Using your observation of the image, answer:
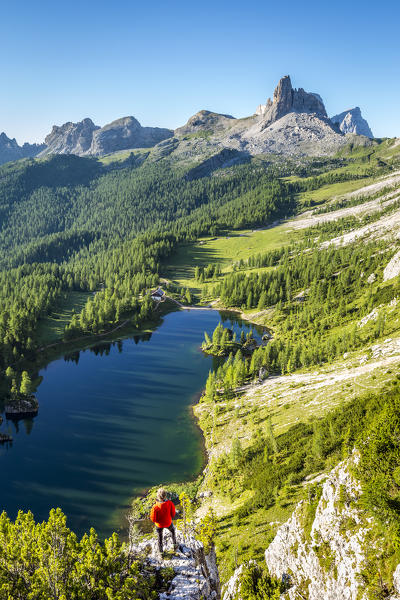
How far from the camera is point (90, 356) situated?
12825 centimetres

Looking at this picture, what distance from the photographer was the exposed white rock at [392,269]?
13289 cm

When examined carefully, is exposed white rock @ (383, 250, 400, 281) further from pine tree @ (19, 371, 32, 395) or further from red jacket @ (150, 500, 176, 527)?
pine tree @ (19, 371, 32, 395)

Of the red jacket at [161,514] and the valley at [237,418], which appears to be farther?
the valley at [237,418]

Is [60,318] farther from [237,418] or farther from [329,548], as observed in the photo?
[329,548]

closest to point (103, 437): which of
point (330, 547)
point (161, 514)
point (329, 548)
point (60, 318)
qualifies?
point (161, 514)

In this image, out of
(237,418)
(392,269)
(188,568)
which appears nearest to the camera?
(188,568)

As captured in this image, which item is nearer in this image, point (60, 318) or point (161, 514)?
point (161, 514)

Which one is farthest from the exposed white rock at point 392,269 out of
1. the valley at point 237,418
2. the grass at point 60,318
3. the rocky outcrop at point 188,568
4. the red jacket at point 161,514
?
the grass at point 60,318

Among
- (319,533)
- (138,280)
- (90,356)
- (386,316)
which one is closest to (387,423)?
(319,533)

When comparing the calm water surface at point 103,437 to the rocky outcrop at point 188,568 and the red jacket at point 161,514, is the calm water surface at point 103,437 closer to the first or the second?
the rocky outcrop at point 188,568

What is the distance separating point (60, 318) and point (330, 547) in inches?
6146

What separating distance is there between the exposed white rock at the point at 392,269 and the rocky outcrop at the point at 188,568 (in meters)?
136

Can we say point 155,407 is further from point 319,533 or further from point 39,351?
point 319,533

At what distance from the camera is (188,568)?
24.2 m
